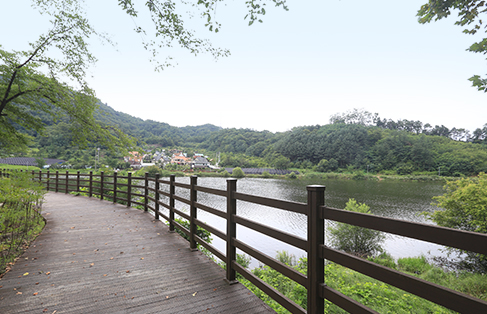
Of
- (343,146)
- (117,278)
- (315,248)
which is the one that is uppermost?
(343,146)

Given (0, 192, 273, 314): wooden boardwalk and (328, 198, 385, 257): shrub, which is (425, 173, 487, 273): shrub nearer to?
(328, 198, 385, 257): shrub

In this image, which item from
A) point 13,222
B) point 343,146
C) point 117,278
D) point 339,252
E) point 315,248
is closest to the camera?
point 339,252

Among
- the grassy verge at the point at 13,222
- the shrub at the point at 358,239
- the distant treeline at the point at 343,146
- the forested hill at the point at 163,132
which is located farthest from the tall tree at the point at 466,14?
the forested hill at the point at 163,132

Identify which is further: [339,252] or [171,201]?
[171,201]

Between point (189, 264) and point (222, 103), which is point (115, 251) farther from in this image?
point (222, 103)

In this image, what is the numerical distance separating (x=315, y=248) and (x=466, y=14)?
16.3 ft

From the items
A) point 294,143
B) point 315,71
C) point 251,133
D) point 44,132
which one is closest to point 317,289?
point 44,132

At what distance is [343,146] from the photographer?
318 ft

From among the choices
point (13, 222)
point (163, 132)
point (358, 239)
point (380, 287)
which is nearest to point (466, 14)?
point (380, 287)

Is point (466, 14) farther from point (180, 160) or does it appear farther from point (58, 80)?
point (180, 160)

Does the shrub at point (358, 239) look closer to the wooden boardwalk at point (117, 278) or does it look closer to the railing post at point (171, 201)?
the railing post at point (171, 201)

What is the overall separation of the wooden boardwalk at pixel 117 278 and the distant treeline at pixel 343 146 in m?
50.0

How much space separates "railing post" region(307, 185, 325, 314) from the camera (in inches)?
71.0

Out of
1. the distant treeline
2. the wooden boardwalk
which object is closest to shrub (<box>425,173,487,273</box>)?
the wooden boardwalk
